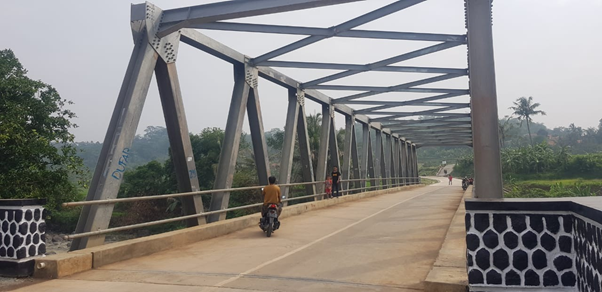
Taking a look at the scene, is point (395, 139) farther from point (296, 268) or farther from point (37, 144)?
point (296, 268)

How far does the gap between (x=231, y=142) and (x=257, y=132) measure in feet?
4.90

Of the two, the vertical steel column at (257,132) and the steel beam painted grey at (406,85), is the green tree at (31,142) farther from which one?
the steel beam painted grey at (406,85)

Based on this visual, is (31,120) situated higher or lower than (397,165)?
higher

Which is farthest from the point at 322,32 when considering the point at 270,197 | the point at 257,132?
the point at 270,197

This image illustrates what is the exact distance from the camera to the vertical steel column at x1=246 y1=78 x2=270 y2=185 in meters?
12.2

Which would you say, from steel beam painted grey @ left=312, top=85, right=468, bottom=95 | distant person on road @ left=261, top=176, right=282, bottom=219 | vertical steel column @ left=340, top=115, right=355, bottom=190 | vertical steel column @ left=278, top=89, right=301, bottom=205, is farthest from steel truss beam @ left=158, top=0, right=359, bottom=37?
vertical steel column @ left=340, top=115, right=355, bottom=190

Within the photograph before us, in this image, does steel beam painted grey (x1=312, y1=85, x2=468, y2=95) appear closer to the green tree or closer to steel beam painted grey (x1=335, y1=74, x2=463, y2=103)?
steel beam painted grey (x1=335, y1=74, x2=463, y2=103)

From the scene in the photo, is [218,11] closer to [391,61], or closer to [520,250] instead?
[391,61]

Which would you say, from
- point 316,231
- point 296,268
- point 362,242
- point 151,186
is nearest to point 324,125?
point 316,231

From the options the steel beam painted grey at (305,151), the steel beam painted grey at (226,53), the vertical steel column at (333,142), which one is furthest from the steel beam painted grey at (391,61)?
the vertical steel column at (333,142)

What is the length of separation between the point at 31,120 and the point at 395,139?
86.6 feet

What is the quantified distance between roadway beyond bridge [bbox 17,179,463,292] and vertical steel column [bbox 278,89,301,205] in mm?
3948

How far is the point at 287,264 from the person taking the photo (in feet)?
21.1

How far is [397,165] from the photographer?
36.9 metres
